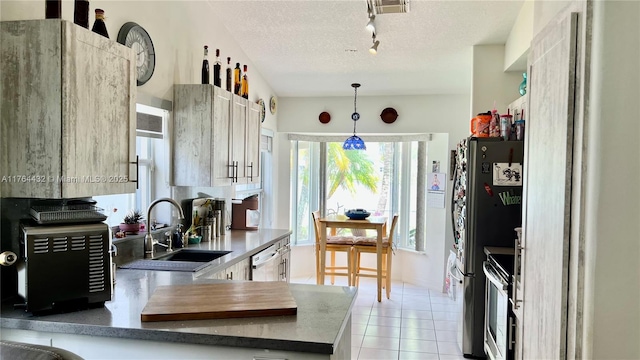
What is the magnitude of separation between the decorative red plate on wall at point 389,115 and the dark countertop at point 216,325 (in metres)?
3.73

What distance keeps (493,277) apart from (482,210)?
0.58 m

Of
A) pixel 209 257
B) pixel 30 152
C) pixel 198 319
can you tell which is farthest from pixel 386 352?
pixel 30 152

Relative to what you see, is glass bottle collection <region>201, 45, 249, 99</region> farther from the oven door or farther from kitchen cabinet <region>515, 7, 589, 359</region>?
the oven door

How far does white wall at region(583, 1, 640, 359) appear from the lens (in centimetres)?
122

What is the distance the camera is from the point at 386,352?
11.5 ft

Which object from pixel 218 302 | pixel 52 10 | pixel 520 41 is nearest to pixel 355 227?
pixel 520 41

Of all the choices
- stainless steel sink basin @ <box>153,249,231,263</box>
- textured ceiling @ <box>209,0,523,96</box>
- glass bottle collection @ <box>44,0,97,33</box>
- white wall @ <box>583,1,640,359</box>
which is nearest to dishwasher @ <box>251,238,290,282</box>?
stainless steel sink basin @ <box>153,249,231,263</box>

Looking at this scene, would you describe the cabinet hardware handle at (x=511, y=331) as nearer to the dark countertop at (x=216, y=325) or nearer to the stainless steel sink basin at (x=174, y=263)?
the dark countertop at (x=216, y=325)

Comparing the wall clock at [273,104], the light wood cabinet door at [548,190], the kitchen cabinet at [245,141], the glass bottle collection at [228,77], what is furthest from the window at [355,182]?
the light wood cabinet door at [548,190]

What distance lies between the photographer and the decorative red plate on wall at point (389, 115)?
5367 millimetres

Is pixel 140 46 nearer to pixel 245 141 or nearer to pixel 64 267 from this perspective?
pixel 245 141

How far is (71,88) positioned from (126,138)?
40 centimetres

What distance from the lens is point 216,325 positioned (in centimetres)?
157

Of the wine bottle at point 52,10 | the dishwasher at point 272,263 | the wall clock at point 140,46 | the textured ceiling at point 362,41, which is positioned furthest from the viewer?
the textured ceiling at point 362,41
